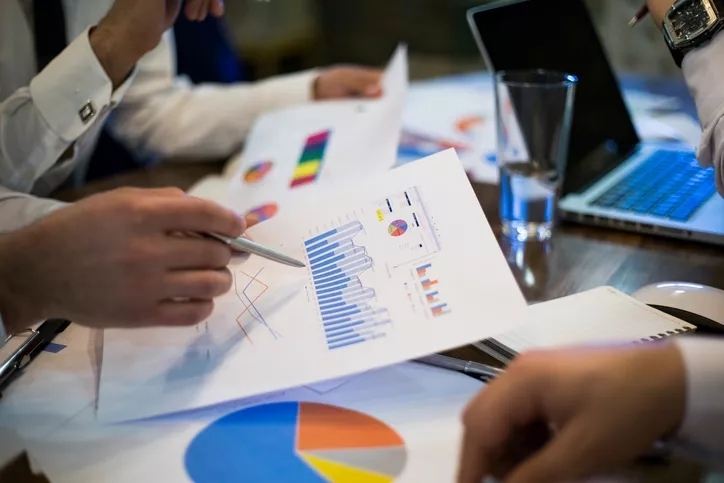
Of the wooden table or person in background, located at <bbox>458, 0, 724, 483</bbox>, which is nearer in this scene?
person in background, located at <bbox>458, 0, 724, 483</bbox>

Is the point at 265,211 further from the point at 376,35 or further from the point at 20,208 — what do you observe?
the point at 376,35

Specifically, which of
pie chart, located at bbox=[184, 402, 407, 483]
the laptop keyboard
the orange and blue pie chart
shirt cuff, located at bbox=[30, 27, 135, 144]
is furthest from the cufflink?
the laptop keyboard

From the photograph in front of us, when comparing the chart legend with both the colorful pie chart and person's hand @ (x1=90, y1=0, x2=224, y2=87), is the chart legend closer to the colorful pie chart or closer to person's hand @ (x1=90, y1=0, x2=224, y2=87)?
the colorful pie chart

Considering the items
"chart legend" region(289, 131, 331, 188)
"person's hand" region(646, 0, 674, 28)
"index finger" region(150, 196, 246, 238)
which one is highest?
"person's hand" region(646, 0, 674, 28)

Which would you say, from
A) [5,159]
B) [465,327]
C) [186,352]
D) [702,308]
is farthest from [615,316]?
[5,159]

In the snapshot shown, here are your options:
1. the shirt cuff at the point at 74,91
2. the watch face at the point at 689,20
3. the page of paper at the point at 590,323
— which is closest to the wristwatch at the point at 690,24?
the watch face at the point at 689,20

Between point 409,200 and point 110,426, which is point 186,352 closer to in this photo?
point 110,426

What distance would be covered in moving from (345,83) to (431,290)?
0.73 metres

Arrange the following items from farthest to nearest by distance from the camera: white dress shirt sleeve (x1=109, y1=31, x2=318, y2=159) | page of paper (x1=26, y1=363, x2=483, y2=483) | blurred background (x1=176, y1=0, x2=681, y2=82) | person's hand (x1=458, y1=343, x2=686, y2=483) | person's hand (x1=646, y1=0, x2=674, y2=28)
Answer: blurred background (x1=176, y1=0, x2=681, y2=82) < white dress shirt sleeve (x1=109, y1=31, x2=318, y2=159) < person's hand (x1=646, y1=0, x2=674, y2=28) < page of paper (x1=26, y1=363, x2=483, y2=483) < person's hand (x1=458, y1=343, x2=686, y2=483)

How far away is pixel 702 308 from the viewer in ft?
2.04

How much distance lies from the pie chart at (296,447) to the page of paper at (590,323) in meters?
0.15

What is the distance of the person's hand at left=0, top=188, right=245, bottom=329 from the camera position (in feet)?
1.64

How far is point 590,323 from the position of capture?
0.61m

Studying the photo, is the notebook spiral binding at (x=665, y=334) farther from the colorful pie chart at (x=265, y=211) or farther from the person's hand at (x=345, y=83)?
the person's hand at (x=345, y=83)
